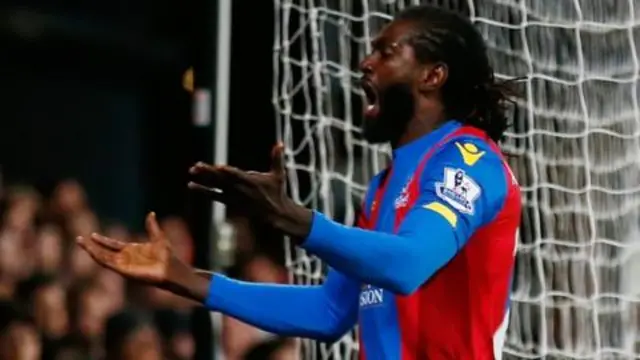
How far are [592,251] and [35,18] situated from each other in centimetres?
471

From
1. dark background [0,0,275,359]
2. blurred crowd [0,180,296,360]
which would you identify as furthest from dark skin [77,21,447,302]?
dark background [0,0,275,359]

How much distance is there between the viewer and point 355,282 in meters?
2.45

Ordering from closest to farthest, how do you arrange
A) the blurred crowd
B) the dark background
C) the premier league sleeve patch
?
the premier league sleeve patch, the blurred crowd, the dark background

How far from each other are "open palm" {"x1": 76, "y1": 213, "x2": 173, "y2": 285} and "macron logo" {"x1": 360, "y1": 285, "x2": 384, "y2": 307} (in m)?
0.30

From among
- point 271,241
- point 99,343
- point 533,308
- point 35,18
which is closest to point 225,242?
point 533,308

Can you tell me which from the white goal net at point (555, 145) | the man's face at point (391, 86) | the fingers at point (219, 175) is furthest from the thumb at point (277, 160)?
the white goal net at point (555, 145)

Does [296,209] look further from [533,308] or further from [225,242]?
[533,308]

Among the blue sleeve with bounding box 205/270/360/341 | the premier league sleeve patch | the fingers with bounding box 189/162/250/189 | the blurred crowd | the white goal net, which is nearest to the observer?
the fingers with bounding box 189/162/250/189

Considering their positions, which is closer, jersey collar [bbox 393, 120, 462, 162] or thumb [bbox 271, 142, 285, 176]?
thumb [bbox 271, 142, 285, 176]

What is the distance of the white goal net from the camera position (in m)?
3.46

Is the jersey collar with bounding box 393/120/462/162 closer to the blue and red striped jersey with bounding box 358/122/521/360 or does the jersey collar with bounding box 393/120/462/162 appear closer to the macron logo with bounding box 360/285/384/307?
the blue and red striped jersey with bounding box 358/122/521/360

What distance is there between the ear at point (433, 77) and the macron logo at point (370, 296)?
309 millimetres

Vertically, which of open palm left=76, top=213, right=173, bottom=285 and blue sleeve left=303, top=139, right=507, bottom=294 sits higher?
blue sleeve left=303, top=139, right=507, bottom=294

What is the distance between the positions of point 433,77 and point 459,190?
251 mm
